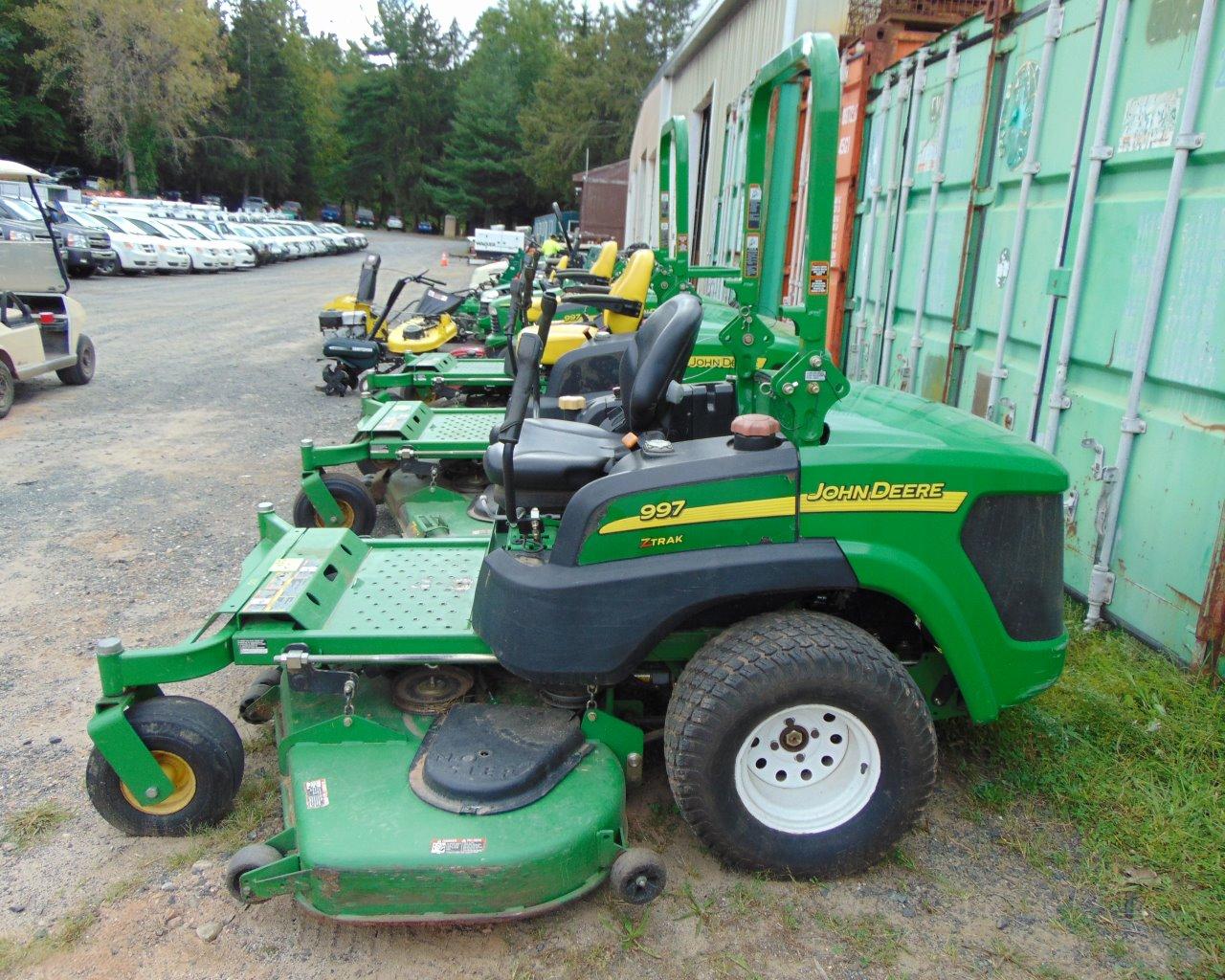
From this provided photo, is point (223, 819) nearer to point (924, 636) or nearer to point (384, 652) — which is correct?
point (384, 652)

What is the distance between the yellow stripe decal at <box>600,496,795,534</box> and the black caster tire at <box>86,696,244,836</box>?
4.67ft

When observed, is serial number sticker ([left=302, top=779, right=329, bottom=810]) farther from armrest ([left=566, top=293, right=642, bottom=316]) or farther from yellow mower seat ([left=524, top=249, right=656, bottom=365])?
yellow mower seat ([left=524, top=249, right=656, bottom=365])

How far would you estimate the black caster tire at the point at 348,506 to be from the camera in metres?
5.15

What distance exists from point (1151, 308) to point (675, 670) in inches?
92.9

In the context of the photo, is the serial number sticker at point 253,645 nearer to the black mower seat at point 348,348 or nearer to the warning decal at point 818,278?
the warning decal at point 818,278

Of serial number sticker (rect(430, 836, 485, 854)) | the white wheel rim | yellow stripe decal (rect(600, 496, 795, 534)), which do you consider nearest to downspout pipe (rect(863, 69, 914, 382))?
yellow stripe decal (rect(600, 496, 795, 534))

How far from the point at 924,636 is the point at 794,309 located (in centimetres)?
107

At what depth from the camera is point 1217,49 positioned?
3.42m

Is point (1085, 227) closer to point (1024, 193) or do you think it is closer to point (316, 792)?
point (1024, 193)

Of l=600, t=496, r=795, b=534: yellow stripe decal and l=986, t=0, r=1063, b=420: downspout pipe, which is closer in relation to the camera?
l=600, t=496, r=795, b=534: yellow stripe decal

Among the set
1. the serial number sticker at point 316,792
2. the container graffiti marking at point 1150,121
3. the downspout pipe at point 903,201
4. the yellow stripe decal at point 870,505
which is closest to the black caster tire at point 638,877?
the serial number sticker at point 316,792

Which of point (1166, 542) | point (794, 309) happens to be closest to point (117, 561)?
point (794, 309)

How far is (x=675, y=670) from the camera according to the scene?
116 inches

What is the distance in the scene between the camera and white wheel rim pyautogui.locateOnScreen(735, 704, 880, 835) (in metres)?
2.61
